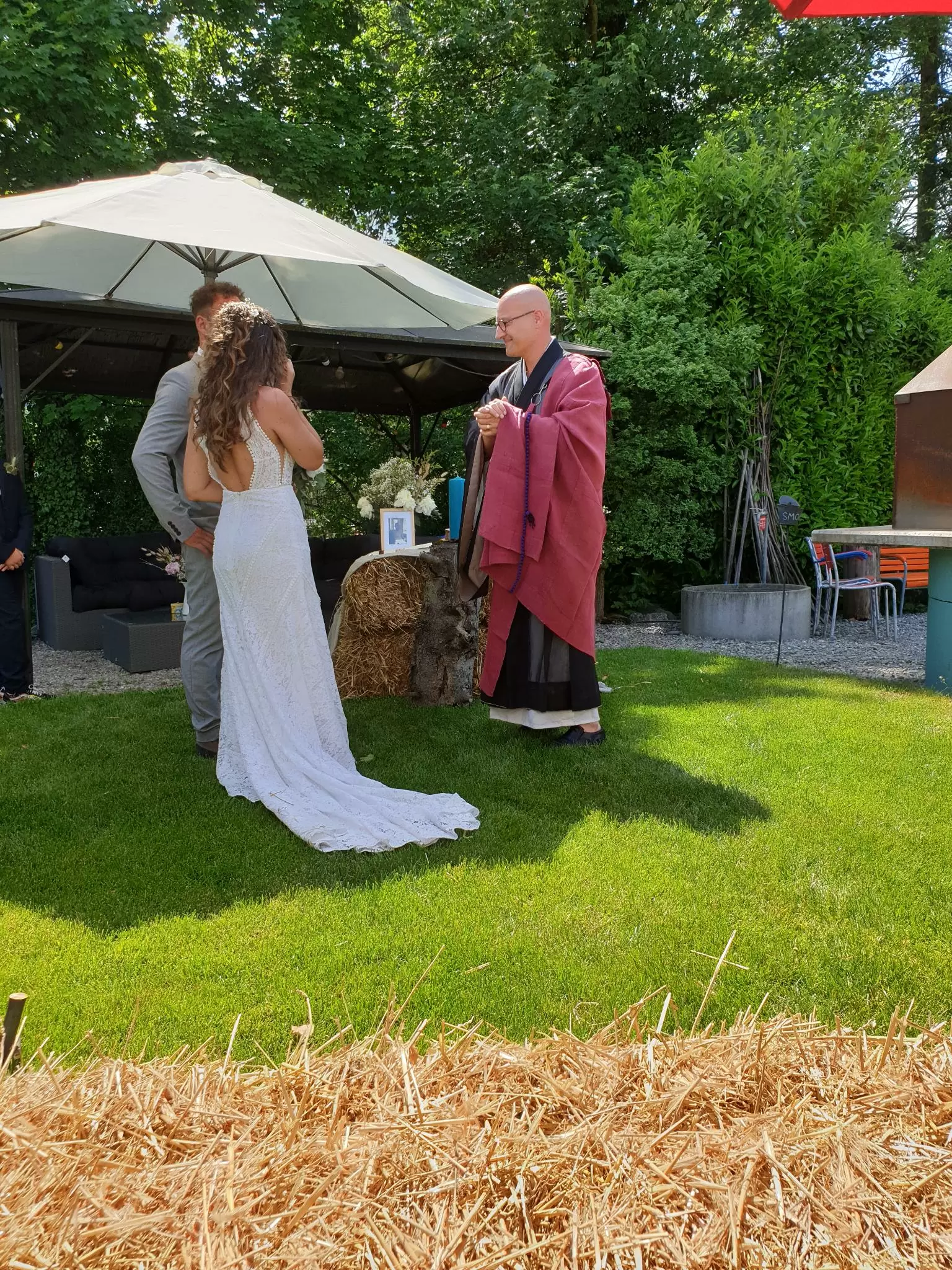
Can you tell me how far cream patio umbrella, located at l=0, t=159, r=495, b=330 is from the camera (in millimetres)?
4254

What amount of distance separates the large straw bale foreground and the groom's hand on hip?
3.58 metres

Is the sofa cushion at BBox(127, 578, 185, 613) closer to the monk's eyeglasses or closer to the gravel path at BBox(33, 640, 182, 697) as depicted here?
the gravel path at BBox(33, 640, 182, 697)

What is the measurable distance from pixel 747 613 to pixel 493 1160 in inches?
347

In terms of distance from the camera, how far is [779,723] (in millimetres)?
5602

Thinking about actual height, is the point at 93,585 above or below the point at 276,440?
below

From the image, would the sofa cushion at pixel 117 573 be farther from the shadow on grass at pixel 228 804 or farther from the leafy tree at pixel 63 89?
the leafy tree at pixel 63 89

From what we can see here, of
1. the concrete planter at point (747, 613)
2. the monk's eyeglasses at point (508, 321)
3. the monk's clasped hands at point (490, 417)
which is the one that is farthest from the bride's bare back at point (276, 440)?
the concrete planter at point (747, 613)

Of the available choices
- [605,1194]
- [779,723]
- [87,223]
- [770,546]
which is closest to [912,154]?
[770,546]

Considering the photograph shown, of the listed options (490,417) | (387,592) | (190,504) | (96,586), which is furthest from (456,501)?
(96,586)

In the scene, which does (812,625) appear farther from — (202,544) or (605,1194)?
(605,1194)

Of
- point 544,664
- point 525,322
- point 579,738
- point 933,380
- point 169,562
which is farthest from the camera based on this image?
point 169,562

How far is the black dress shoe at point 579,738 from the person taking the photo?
5.07 meters

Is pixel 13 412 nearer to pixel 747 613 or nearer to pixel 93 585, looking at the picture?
pixel 93 585

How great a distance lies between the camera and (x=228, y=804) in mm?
4117
